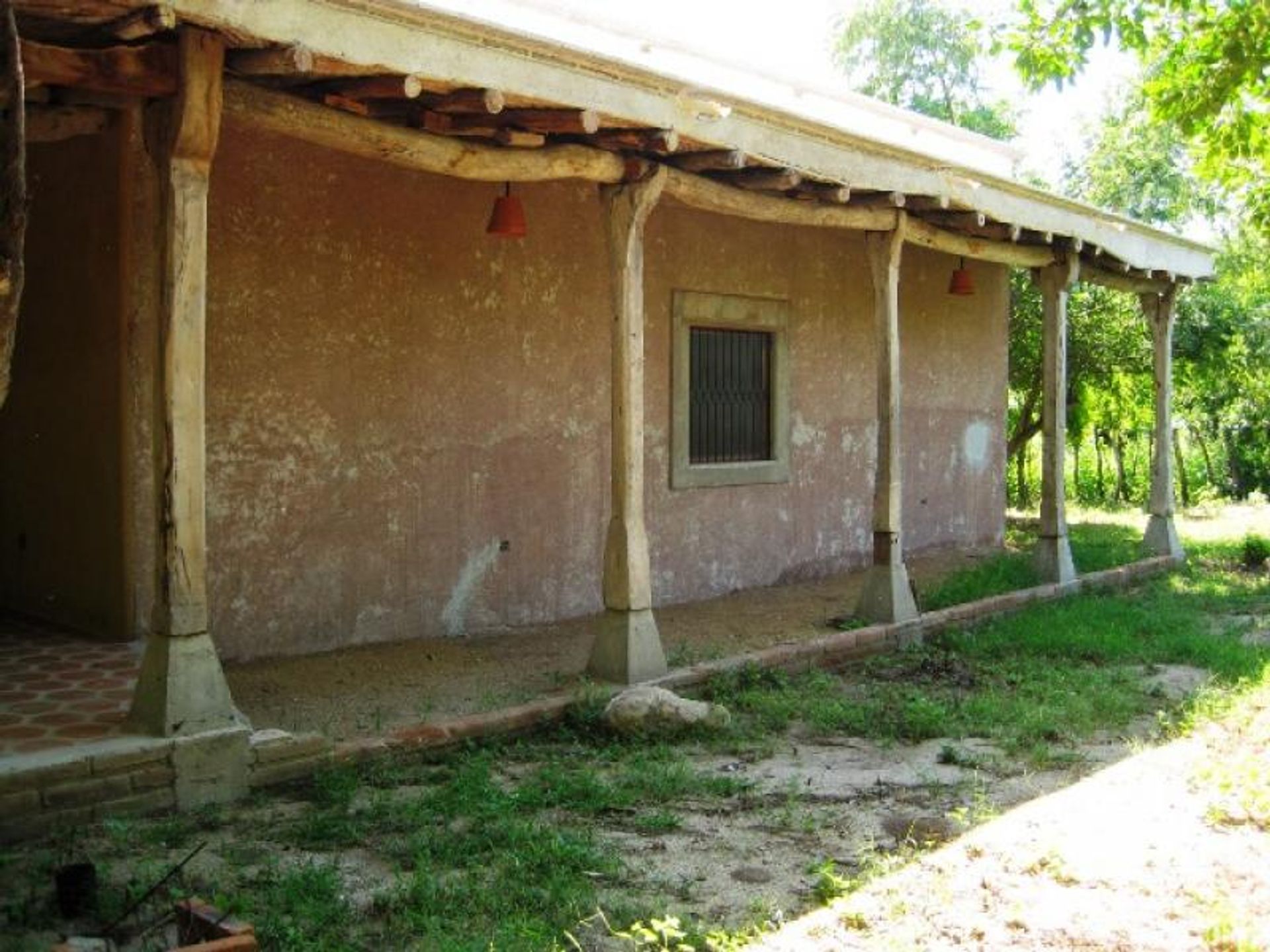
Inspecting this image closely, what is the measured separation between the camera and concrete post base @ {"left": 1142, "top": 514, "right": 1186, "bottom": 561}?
13398 millimetres

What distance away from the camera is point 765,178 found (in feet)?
26.0

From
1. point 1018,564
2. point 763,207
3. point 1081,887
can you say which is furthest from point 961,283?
point 1081,887

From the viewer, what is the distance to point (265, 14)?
490 cm

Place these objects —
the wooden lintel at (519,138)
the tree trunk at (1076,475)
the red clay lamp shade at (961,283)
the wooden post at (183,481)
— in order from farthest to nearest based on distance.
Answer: the tree trunk at (1076,475), the red clay lamp shade at (961,283), the wooden lintel at (519,138), the wooden post at (183,481)

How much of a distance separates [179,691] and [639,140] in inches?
145

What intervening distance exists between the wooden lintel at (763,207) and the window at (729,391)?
1.61 metres

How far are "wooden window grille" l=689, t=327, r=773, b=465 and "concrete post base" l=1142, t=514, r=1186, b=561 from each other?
506 centimetres

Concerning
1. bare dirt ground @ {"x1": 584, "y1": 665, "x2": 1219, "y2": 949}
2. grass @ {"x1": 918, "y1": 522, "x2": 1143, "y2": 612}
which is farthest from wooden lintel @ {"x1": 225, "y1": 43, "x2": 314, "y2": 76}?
grass @ {"x1": 918, "y1": 522, "x2": 1143, "y2": 612}

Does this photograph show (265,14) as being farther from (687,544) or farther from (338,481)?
(687,544)

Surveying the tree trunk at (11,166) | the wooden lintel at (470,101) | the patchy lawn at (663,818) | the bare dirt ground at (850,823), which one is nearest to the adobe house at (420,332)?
the wooden lintel at (470,101)

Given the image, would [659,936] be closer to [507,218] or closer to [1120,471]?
[507,218]

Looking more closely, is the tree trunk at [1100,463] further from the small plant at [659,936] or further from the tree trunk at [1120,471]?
the small plant at [659,936]

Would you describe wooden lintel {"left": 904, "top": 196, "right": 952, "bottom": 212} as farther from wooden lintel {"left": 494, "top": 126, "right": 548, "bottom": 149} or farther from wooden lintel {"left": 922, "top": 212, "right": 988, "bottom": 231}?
wooden lintel {"left": 494, "top": 126, "right": 548, "bottom": 149}

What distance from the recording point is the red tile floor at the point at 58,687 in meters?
5.39
